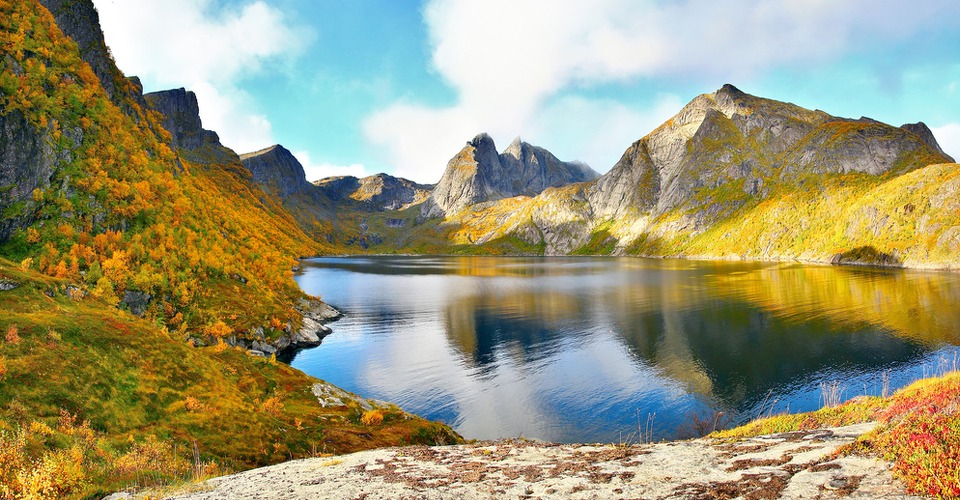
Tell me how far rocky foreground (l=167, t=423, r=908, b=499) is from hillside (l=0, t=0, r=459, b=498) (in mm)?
5964

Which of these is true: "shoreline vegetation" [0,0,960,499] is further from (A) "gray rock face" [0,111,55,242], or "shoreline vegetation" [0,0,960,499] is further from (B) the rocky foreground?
(B) the rocky foreground

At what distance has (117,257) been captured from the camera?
42562mm

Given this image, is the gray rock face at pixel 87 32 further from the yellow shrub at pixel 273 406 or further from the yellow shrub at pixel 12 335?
the yellow shrub at pixel 273 406

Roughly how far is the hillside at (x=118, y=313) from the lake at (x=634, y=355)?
30.6 ft

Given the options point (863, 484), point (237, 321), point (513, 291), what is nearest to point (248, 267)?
point (237, 321)

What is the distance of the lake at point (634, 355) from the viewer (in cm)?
3697

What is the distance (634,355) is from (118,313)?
51510 millimetres

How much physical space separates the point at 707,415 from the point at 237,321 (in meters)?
52.4

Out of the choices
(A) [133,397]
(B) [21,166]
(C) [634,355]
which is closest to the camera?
(A) [133,397]

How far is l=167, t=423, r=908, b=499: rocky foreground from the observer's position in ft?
29.8

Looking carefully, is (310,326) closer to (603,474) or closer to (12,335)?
(12,335)

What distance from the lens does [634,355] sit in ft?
174

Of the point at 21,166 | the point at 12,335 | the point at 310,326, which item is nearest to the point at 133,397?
the point at 12,335

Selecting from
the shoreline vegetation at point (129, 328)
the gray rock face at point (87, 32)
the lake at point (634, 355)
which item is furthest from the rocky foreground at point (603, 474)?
the gray rock face at point (87, 32)
